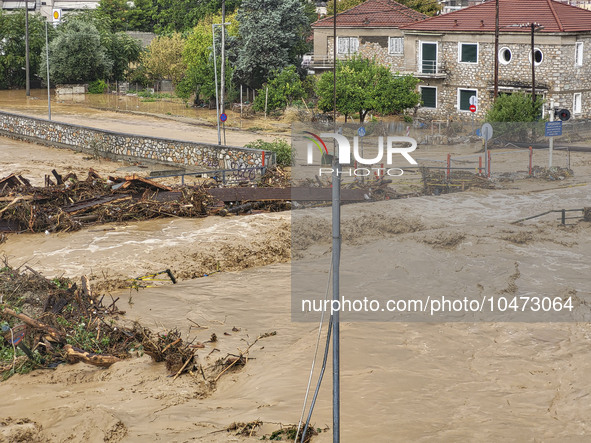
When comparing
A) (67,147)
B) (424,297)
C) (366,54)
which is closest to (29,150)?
(67,147)

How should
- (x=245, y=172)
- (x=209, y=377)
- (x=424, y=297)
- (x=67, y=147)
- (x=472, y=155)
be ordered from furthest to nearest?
(x=67, y=147), (x=472, y=155), (x=245, y=172), (x=424, y=297), (x=209, y=377)

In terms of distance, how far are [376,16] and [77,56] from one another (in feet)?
75.3

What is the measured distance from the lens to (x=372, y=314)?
1508 cm

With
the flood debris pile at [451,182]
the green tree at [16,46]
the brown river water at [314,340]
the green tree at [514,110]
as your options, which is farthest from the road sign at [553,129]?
the green tree at [16,46]

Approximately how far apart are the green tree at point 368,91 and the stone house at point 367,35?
632 centimetres

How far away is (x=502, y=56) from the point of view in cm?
4012

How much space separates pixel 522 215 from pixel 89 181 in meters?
12.3

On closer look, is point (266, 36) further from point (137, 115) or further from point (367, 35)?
point (137, 115)

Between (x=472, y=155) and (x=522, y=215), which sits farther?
(x=472, y=155)

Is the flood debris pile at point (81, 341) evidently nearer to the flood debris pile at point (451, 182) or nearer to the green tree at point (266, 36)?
the flood debris pile at point (451, 182)

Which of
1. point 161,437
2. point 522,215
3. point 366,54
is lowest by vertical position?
point 161,437

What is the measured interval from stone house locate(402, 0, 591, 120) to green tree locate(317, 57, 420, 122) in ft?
9.71

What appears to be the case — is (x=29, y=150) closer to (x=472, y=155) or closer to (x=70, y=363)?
(x=472, y=155)

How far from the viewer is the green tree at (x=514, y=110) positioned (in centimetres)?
3350
